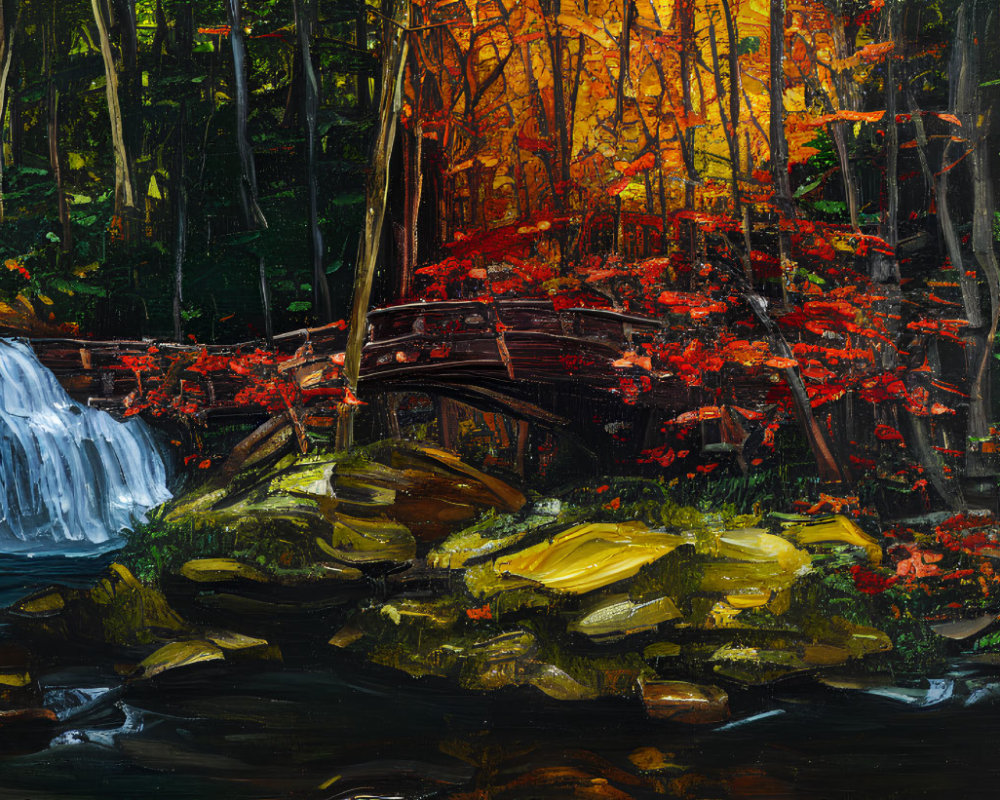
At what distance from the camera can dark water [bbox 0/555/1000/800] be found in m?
2.74

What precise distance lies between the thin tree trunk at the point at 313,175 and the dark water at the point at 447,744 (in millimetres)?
1534

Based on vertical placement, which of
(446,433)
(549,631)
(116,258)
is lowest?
(549,631)

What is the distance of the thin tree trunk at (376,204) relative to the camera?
10.0 feet

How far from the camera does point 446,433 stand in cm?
308

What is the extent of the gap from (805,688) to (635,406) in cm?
135

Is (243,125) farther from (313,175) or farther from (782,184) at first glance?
(782,184)

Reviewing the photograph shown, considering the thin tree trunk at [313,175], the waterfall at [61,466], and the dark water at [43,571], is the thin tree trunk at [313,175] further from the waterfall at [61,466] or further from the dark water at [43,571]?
the dark water at [43,571]

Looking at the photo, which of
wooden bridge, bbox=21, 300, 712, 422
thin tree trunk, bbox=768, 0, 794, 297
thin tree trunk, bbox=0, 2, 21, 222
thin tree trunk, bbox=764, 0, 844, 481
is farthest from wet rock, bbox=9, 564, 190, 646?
thin tree trunk, bbox=768, 0, 794, 297

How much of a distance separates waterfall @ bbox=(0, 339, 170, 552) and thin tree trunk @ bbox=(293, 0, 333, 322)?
95 cm

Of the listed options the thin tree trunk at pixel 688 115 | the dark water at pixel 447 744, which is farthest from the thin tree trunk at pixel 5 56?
the thin tree trunk at pixel 688 115

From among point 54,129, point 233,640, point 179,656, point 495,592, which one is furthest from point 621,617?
point 54,129

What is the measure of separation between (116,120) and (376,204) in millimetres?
1177

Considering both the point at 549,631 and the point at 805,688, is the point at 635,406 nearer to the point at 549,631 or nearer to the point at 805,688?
Answer: the point at 549,631

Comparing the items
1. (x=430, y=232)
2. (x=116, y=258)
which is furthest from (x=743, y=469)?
(x=116, y=258)
